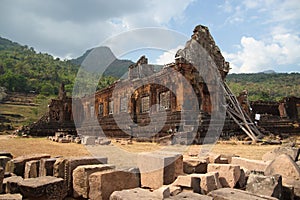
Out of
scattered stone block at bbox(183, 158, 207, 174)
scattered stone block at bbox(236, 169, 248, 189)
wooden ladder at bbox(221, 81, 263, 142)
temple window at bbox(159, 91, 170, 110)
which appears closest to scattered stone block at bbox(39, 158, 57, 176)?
scattered stone block at bbox(183, 158, 207, 174)

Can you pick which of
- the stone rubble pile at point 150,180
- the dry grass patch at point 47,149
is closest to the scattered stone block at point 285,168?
the stone rubble pile at point 150,180

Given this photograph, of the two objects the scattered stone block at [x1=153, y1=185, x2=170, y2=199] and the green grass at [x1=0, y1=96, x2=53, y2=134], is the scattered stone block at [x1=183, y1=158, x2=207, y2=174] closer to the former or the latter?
the scattered stone block at [x1=153, y1=185, x2=170, y2=199]

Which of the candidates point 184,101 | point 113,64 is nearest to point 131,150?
point 184,101

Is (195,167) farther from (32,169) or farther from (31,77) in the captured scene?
(31,77)

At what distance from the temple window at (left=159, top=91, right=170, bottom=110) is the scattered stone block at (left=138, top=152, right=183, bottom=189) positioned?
39.5ft

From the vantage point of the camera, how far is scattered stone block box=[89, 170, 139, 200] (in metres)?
4.21

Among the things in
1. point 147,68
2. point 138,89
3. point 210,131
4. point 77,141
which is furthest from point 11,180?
point 147,68

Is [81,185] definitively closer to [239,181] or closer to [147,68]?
[239,181]

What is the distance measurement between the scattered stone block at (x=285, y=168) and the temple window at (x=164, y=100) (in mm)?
12289

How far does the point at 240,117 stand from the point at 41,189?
15574 millimetres

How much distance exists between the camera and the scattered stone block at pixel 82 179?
4535 millimetres

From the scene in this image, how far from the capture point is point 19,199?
3.23 meters

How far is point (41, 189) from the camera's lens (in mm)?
3828

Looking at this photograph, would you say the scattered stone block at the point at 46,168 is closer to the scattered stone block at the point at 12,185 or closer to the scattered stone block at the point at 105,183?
the scattered stone block at the point at 12,185
